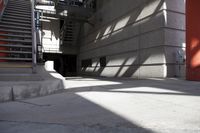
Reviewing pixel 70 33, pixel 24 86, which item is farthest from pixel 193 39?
pixel 70 33

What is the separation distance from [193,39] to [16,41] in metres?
6.44

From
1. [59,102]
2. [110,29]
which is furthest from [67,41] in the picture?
[59,102]

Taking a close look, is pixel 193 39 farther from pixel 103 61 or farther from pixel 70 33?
pixel 70 33

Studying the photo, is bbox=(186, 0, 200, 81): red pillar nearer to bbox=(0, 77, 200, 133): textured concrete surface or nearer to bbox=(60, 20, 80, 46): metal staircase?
bbox=(0, 77, 200, 133): textured concrete surface

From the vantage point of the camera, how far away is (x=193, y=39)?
8641 millimetres

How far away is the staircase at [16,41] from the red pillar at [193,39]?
18.9ft

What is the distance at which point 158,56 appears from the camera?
10.6m

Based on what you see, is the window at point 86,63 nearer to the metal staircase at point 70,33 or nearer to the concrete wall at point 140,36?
the metal staircase at point 70,33

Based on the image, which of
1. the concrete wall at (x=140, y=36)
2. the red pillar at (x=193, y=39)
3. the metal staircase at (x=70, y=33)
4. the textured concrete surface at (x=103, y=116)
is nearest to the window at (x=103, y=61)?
the concrete wall at (x=140, y=36)

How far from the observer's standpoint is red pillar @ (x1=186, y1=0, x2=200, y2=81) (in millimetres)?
8547

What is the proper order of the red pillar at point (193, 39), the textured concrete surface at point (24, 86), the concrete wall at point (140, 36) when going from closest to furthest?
the textured concrete surface at point (24, 86), the red pillar at point (193, 39), the concrete wall at point (140, 36)

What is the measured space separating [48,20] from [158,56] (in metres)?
15.1

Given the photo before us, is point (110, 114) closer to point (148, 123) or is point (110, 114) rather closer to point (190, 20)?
point (148, 123)

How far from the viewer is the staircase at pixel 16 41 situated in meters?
7.14
